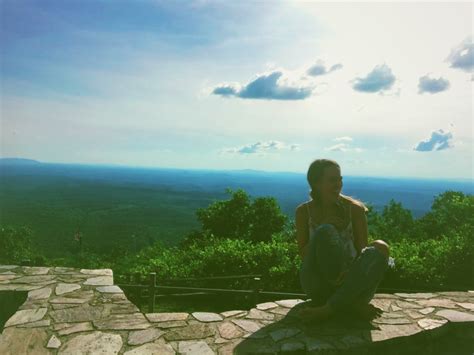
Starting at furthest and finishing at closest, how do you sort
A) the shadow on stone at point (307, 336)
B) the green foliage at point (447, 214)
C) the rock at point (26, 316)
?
1. the green foliage at point (447, 214)
2. the rock at point (26, 316)
3. the shadow on stone at point (307, 336)

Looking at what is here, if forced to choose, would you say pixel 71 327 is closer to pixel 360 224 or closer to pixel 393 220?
pixel 360 224

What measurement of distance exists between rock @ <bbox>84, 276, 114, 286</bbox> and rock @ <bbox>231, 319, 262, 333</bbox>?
2.53m

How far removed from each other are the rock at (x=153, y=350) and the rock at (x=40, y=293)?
2.28m

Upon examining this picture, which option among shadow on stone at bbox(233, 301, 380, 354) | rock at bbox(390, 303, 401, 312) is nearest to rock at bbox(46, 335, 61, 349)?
shadow on stone at bbox(233, 301, 380, 354)

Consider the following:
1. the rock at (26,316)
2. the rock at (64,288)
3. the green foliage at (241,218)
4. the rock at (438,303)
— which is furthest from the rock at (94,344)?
the green foliage at (241,218)

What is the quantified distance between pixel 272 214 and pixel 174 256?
676 cm

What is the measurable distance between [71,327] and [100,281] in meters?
1.89

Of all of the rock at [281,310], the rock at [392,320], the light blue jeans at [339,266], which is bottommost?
the rock at [281,310]

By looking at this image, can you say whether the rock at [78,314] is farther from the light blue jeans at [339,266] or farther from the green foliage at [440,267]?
the green foliage at [440,267]

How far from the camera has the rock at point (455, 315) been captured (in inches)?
183

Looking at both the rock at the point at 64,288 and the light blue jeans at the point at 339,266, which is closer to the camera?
the light blue jeans at the point at 339,266

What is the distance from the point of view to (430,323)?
452cm

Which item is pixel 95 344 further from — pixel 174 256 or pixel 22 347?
pixel 174 256

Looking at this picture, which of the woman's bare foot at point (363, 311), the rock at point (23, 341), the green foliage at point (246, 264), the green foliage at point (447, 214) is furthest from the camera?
the green foliage at point (447, 214)
